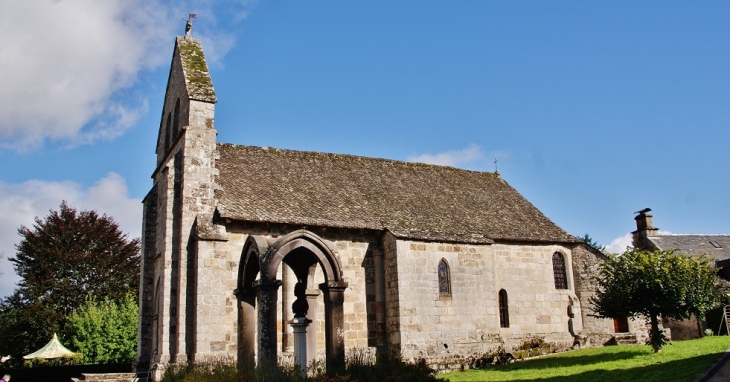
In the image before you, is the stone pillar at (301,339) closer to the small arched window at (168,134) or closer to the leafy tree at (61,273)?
the small arched window at (168,134)

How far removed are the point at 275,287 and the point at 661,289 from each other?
1358cm

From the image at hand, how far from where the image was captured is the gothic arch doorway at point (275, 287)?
40.1ft

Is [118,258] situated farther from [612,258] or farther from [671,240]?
[671,240]

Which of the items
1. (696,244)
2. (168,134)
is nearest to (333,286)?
(168,134)

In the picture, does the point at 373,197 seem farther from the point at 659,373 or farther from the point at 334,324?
the point at 659,373

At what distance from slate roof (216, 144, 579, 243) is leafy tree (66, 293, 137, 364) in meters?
15.0

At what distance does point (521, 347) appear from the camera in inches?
945

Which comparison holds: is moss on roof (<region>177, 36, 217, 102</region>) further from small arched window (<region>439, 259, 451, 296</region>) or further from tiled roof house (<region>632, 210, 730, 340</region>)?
tiled roof house (<region>632, 210, 730, 340</region>)

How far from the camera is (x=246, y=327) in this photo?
13477 millimetres

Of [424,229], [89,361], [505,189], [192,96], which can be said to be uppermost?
[192,96]

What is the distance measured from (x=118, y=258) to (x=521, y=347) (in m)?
27.3

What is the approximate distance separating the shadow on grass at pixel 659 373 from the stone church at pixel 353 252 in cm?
588

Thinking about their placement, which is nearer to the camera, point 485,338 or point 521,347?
point 485,338

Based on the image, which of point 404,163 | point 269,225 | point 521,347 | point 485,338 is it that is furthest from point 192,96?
point 521,347
